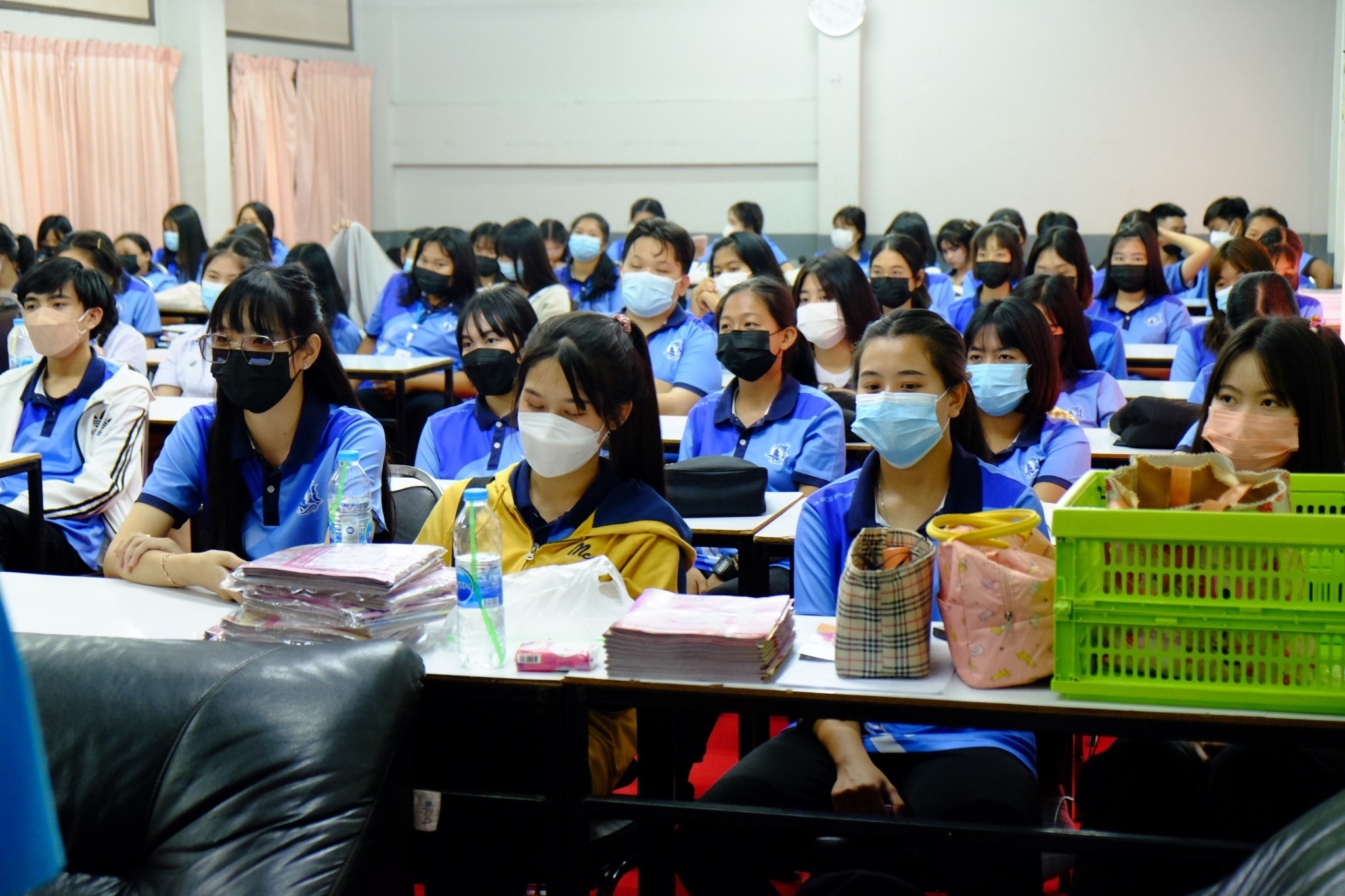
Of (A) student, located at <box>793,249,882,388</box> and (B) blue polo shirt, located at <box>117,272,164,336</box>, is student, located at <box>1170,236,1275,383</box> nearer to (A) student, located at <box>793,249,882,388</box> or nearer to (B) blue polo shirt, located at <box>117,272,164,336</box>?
(A) student, located at <box>793,249,882,388</box>

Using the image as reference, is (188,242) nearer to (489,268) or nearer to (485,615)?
(489,268)

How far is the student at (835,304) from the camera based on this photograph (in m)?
4.71

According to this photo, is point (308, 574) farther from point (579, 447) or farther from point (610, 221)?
point (610, 221)

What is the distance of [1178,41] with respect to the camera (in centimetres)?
1015

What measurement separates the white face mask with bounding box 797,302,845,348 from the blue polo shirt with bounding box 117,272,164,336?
3.76 metres

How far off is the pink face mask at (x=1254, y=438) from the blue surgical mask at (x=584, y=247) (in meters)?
5.66

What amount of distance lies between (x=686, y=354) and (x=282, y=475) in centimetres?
254

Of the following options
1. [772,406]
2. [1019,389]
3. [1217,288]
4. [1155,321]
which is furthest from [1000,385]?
[1155,321]

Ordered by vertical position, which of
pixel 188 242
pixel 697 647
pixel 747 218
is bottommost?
pixel 697 647

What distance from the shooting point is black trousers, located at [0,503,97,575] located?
142 inches

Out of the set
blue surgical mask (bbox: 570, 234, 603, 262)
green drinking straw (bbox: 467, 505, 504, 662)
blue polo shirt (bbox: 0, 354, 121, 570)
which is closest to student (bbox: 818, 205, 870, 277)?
blue surgical mask (bbox: 570, 234, 603, 262)

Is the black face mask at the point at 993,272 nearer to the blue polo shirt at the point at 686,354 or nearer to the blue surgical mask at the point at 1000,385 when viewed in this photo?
the blue polo shirt at the point at 686,354

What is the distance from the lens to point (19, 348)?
16.4ft

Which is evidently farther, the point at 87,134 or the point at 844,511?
the point at 87,134
